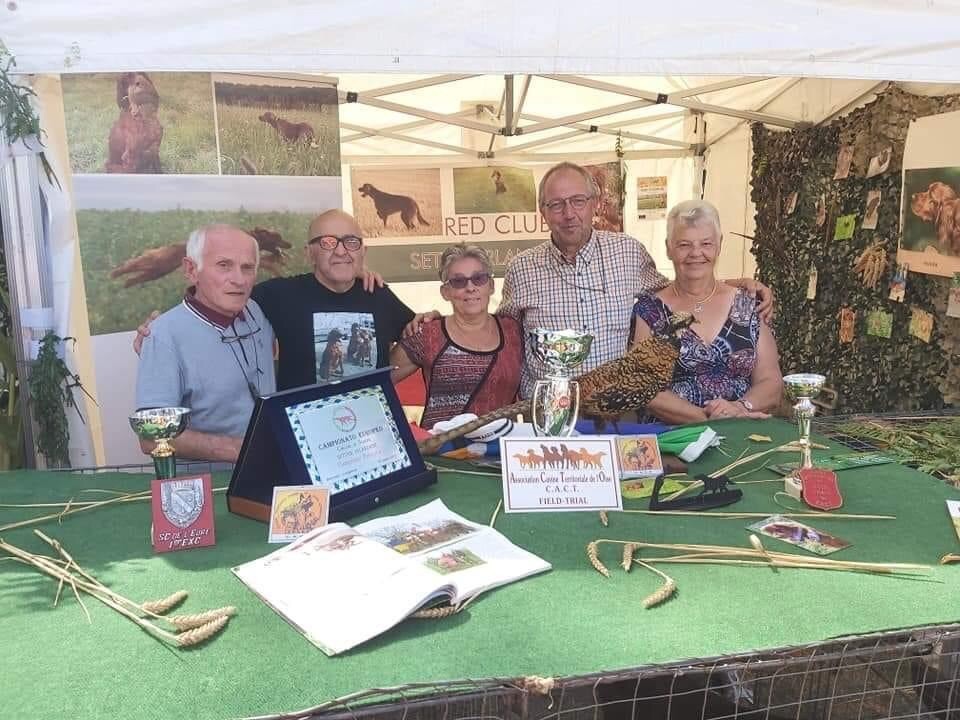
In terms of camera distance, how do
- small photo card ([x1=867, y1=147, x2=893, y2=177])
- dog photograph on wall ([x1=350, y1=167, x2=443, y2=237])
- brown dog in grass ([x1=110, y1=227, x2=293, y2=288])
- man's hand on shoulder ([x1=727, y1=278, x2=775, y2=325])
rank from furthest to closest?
dog photograph on wall ([x1=350, y1=167, x2=443, y2=237]) < small photo card ([x1=867, y1=147, x2=893, y2=177]) < brown dog in grass ([x1=110, y1=227, x2=293, y2=288]) < man's hand on shoulder ([x1=727, y1=278, x2=775, y2=325])

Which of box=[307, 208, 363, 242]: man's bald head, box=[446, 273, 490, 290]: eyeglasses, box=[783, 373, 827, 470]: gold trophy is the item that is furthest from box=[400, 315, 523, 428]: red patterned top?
box=[783, 373, 827, 470]: gold trophy

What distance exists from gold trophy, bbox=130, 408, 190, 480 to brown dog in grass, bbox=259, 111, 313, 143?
6.55 feet

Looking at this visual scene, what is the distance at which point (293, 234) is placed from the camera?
3.20m

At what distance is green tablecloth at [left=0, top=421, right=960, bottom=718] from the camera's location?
1018 mm

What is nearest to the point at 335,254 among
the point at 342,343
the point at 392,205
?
the point at 342,343

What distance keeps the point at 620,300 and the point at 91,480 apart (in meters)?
2.02

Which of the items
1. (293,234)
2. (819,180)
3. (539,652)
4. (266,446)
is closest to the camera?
(539,652)

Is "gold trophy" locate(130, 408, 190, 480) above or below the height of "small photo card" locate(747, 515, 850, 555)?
above

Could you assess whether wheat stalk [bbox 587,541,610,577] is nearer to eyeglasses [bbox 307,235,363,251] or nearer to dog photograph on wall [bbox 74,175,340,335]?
eyeglasses [bbox 307,235,363,251]

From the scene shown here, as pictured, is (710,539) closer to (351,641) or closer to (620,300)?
(351,641)

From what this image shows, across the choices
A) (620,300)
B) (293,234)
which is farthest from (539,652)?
(293,234)

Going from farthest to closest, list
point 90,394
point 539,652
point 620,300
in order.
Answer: point 620,300, point 90,394, point 539,652

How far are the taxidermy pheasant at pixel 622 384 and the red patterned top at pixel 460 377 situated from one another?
1.95ft

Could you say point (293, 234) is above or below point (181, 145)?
below
